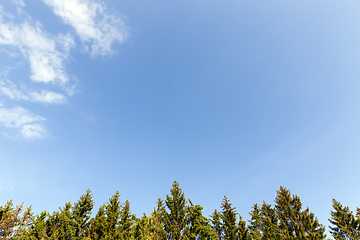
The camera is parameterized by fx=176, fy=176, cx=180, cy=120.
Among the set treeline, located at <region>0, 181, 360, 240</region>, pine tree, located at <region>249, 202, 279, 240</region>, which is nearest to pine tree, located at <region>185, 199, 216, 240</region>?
treeline, located at <region>0, 181, 360, 240</region>

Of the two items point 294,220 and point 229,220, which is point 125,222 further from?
point 294,220

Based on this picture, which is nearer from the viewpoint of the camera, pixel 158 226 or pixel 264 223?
pixel 158 226

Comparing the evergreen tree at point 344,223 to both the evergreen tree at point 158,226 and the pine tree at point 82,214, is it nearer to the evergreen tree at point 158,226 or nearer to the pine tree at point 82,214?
the evergreen tree at point 158,226

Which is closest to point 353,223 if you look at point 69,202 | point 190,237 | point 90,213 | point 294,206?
point 294,206

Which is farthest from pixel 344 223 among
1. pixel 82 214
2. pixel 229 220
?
pixel 82 214

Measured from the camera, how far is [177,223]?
19969 mm

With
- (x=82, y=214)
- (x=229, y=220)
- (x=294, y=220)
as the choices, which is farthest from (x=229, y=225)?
(x=82, y=214)

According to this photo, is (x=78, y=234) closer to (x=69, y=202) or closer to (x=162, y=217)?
(x=69, y=202)

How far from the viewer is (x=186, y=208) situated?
68.3 ft

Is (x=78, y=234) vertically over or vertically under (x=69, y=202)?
under

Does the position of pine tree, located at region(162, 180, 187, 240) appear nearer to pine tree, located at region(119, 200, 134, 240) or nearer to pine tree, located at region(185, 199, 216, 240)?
pine tree, located at region(185, 199, 216, 240)

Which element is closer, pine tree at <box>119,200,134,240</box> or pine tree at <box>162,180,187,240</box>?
pine tree at <box>162,180,187,240</box>

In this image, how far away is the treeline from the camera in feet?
65.7

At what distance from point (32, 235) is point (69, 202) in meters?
6.19
